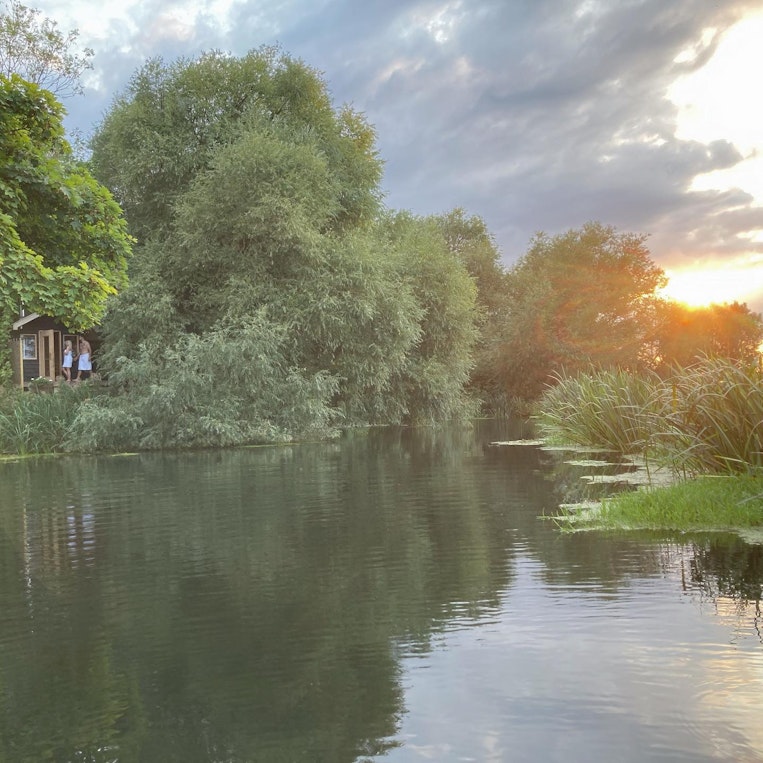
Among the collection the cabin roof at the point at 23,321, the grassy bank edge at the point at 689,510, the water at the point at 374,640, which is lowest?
the water at the point at 374,640

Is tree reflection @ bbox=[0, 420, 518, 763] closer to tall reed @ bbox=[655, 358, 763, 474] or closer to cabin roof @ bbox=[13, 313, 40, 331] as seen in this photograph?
tall reed @ bbox=[655, 358, 763, 474]

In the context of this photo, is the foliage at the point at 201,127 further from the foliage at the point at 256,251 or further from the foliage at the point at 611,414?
the foliage at the point at 611,414

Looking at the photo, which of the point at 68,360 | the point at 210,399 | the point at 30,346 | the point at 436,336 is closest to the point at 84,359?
the point at 68,360

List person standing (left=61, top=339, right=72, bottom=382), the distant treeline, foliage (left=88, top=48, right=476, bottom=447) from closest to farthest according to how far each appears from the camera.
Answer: the distant treeline → foliage (left=88, top=48, right=476, bottom=447) → person standing (left=61, top=339, right=72, bottom=382)

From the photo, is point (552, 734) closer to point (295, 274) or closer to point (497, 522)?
point (497, 522)

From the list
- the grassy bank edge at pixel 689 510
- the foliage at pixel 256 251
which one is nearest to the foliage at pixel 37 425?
the foliage at pixel 256 251

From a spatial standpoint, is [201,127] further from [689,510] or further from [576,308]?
[576,308]

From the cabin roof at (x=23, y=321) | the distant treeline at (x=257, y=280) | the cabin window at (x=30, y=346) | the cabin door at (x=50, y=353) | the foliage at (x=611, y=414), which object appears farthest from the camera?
the cabin window at (x=30, y=346)

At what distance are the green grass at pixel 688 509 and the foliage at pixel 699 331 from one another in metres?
48.1

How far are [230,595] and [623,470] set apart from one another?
10.2 m

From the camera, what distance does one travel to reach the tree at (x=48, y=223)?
60.9ft

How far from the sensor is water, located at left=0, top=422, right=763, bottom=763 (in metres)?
4.56

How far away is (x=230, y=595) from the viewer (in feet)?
26.0

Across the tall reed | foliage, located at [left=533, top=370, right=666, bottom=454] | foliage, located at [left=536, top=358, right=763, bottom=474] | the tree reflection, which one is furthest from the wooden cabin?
the tall reed
